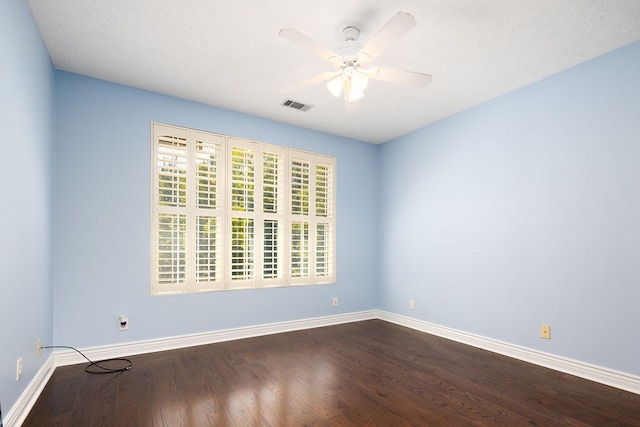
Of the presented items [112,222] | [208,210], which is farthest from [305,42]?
[112,222]

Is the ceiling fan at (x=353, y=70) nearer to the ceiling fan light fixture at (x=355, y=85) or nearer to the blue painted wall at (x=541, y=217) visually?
the ceiling fan light fixture at (x=355, y=85)

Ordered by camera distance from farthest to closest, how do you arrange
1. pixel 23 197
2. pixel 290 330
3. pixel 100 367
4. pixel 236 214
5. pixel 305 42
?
1. pixel 290 330
2. pixel 236 214
3. pixel 100 367
4. pixel 23 197
5. pixel 305 42

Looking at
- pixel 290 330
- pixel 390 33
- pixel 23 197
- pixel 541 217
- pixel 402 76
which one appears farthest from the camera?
pixel 290 330

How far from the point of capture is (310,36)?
250 cm

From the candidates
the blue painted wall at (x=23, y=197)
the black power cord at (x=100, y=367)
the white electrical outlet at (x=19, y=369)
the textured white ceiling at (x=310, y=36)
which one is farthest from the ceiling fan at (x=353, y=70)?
the black power cord at (x=100, y=367)

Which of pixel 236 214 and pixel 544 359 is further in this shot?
pixel 236 214

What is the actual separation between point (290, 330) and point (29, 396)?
2.47 meters

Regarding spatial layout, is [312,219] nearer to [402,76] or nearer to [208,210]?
[208,210]

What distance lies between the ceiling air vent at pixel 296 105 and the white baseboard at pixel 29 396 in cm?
320

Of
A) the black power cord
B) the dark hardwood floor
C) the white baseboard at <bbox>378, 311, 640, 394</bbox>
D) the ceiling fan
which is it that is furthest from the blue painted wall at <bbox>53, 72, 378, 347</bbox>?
the white baseboard at <bbox>378, 311, 640, 394</bbox>

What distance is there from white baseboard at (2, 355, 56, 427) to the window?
3.25 feet

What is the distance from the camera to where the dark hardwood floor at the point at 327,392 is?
81.4 inches

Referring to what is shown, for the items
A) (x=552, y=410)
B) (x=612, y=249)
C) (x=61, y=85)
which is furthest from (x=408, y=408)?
(x=61, y=85)

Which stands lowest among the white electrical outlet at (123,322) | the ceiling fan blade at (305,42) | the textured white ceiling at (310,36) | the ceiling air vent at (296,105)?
the white electrical outlet at (123,322)
